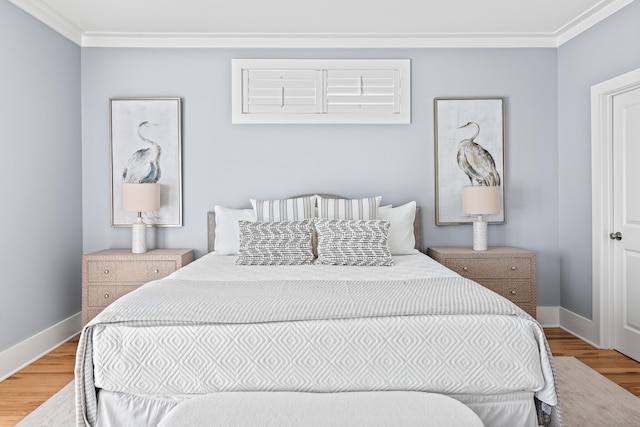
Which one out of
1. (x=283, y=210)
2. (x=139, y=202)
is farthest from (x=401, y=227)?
(x=139, y=202)

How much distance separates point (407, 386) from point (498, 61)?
130 inches

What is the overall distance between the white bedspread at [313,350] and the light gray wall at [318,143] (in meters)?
2.18

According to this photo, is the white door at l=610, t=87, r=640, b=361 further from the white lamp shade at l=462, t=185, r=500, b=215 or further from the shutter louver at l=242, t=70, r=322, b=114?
the shutter louver at l=242, t=70, r=322, b=114

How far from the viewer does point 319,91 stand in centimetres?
424

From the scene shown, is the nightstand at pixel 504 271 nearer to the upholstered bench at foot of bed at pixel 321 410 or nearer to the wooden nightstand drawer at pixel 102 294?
the upholstered bench at foot of bed at pixel 321 410

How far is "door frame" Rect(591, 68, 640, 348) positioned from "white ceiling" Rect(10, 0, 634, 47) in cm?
70

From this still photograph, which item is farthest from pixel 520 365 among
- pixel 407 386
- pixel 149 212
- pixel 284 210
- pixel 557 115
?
pixel 149 212

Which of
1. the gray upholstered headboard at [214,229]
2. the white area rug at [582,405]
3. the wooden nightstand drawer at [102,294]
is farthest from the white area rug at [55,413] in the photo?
the gray upholstered headboard at [214,229]

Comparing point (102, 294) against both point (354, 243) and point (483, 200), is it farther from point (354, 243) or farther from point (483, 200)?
point (483, 200)

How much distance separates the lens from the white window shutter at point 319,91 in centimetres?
423

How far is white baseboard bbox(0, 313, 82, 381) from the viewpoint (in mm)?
3193

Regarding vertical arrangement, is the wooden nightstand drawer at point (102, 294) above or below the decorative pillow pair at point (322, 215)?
below

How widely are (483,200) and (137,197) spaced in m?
2.86

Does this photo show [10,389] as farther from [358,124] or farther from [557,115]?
[557,115]
